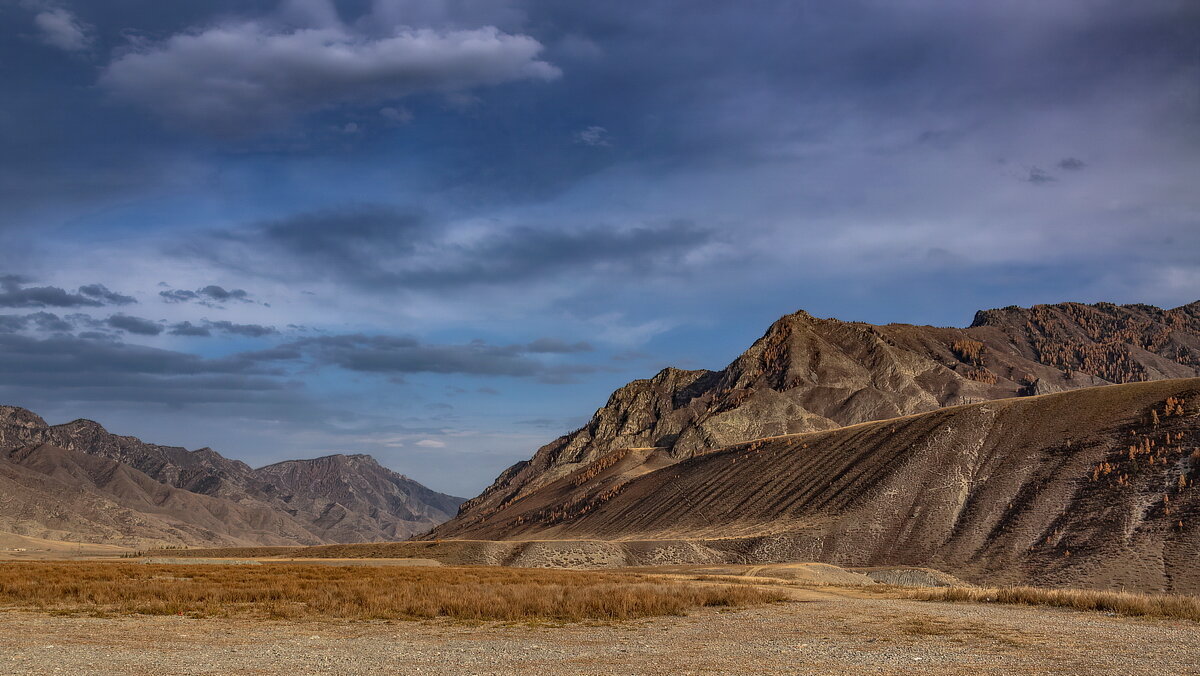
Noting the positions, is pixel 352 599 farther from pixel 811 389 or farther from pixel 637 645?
pixel 811 389

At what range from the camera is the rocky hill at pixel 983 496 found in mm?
61969

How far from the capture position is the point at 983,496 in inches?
3083

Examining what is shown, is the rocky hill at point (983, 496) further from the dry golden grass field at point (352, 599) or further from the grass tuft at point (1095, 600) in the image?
the dry golden grass field at point (352, 599)

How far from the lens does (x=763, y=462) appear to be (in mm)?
110500

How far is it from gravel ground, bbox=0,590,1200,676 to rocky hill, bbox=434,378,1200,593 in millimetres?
38860

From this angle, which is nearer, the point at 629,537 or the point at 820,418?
the point at 629,537

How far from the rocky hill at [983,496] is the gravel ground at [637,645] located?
1530 inches

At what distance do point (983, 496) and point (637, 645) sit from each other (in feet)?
219

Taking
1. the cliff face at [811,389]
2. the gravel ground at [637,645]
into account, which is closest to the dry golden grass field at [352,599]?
the gravel ground at [637,645]

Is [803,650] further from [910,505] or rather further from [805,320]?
[805,320]

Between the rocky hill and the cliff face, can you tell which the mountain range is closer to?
the rocky hill

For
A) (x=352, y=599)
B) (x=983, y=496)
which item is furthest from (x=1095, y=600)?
(x=983, y=496)

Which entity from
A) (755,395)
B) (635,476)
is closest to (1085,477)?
(635,476)

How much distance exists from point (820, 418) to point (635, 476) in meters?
36.2
